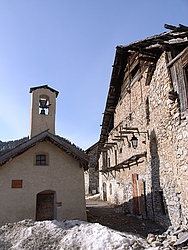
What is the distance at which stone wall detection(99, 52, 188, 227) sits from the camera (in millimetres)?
6594

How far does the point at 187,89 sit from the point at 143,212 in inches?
252

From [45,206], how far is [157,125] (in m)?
6.31

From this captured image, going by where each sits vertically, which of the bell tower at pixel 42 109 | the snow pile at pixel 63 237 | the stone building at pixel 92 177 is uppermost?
the bell tower at pixel 42 109

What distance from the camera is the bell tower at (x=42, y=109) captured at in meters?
11.8

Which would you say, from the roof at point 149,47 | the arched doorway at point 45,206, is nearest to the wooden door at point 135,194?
the arched doorway at point 45,206

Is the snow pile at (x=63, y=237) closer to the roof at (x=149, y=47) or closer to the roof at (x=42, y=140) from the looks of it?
the roof at (x=42, y=140)

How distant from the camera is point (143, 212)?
10.2 meters

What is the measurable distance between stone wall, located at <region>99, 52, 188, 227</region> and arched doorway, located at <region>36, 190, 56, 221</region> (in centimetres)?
420

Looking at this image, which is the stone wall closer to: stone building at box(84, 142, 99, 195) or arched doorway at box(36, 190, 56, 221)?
arched doorway at box(36, 190, 56, 221)

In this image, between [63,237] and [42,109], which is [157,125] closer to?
[63,237]

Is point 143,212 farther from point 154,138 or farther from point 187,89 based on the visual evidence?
point 187,89

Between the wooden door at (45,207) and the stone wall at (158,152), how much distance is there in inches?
166

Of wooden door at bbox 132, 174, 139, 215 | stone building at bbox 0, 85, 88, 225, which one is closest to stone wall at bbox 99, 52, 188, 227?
wooden door at bbox 132, 174, 139, 215

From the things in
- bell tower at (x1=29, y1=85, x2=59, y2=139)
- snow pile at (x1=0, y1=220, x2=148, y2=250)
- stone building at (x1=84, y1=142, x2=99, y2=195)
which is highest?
bell tower at (x1=29, y1=85, x2=59, y2=139)
